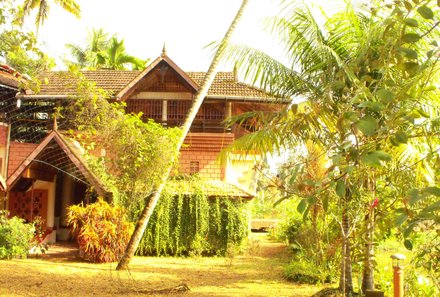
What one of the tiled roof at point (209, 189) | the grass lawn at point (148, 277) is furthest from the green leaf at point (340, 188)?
the tiled roof at point (209, 189)

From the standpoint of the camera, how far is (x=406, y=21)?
2121 millimetres

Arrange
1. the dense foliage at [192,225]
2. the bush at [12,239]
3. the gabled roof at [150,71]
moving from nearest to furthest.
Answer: the bush at [12,239], the dense foliage at [192,225], the gabled roof at [150,71]

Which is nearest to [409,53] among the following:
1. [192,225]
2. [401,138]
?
[401,138]

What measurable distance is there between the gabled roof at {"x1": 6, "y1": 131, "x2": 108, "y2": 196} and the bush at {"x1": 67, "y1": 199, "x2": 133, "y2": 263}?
2.76 ft

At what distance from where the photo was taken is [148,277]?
12.1 metres

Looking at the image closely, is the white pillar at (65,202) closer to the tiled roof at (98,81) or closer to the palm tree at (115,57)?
the tiled roof at (98,81)

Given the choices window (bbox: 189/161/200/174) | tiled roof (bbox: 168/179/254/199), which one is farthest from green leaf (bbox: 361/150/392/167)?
window (bbox: 189/161/200/174)

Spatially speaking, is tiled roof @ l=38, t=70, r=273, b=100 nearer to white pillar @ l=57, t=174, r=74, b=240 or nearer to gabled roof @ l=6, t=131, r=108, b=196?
gabled roof @ l=6, t=131, r=108, b=196

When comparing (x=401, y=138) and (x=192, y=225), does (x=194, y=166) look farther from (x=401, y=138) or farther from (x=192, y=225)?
(x=401, y=138)

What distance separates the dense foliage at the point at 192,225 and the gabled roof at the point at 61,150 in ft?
7.35

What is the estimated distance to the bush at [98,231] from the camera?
46.2ft

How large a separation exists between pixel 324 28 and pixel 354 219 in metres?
3.75

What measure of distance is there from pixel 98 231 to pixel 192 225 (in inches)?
130

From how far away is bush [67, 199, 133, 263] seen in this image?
14.1 meters
